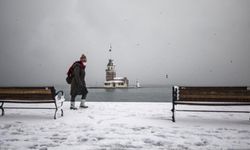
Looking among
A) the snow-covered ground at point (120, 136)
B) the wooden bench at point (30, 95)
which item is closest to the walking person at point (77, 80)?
the wooden bench at point (30, 95)

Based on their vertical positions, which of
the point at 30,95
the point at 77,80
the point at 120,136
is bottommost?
the point at 120,136

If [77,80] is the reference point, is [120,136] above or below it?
below

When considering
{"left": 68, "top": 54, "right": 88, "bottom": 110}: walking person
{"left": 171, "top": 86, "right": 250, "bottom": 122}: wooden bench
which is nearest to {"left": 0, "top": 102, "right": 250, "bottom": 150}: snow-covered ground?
{"left": 171, "top": 86, "right": 250, "bottom": 122}: wooden bench

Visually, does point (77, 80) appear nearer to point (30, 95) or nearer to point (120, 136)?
point (30, 95)

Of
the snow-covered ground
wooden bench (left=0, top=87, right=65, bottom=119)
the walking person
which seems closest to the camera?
the snow-covered ground

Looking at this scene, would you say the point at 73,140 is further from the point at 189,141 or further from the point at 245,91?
the point at 245,91

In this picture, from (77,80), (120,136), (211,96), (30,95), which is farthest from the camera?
(77,80)

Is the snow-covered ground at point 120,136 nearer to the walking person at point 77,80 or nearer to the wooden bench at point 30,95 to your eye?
the wooden bench at point 30,95

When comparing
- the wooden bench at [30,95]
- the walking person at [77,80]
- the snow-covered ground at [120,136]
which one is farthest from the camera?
the walking person at [77,80]

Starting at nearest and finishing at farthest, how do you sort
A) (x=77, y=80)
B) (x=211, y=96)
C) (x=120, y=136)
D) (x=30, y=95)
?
(x=120, y=136), (x=211, y=96), (x=30, y=95), (x=77, y=80)

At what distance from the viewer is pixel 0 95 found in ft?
21.0

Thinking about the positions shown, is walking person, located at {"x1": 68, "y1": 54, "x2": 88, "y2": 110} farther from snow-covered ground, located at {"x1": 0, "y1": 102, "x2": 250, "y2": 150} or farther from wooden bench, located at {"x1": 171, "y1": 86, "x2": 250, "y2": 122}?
wooden bench, located at {"x1": 171, "y1": 86, "x2": 250, "y2": 122}

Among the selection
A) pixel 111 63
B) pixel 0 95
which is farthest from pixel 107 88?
pixel 0 95

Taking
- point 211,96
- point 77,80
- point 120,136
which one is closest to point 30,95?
point 77,80
